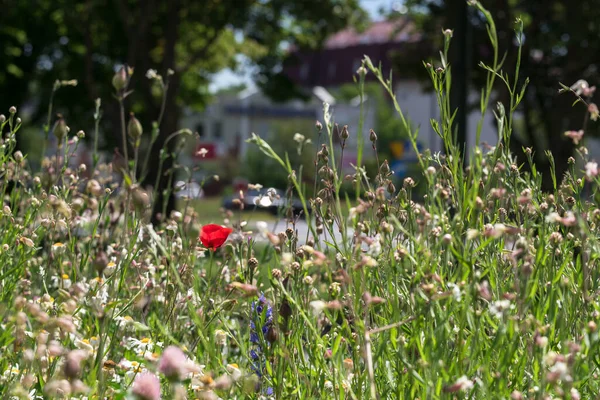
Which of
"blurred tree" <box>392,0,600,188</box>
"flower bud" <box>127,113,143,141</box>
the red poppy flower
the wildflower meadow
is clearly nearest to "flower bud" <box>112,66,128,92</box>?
the wildflower meadow

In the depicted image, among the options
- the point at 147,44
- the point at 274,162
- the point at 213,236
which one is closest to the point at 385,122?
the point at 274,162

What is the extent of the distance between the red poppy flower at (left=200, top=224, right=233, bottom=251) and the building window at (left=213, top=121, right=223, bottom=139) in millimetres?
74615

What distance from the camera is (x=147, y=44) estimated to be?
15.8m

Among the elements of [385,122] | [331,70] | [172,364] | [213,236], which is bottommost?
[385,122]

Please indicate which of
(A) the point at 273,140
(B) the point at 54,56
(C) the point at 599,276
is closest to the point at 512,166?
(C) the point at 599,276

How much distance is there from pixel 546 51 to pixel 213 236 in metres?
13.4

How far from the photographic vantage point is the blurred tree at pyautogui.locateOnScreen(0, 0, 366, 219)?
1580cm

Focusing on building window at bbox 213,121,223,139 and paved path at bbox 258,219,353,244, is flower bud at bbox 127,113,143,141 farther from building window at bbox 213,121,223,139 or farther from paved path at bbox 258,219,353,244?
building window at bbox 213,121,223,139

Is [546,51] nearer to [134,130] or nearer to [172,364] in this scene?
[134,130]

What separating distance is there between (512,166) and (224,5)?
15.4m

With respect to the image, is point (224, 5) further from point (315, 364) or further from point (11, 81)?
point (315, 364)

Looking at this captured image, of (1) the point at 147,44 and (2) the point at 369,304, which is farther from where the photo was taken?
(1) the point at 147,44

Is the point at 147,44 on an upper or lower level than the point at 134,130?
lower

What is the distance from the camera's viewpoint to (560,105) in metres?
15.4
